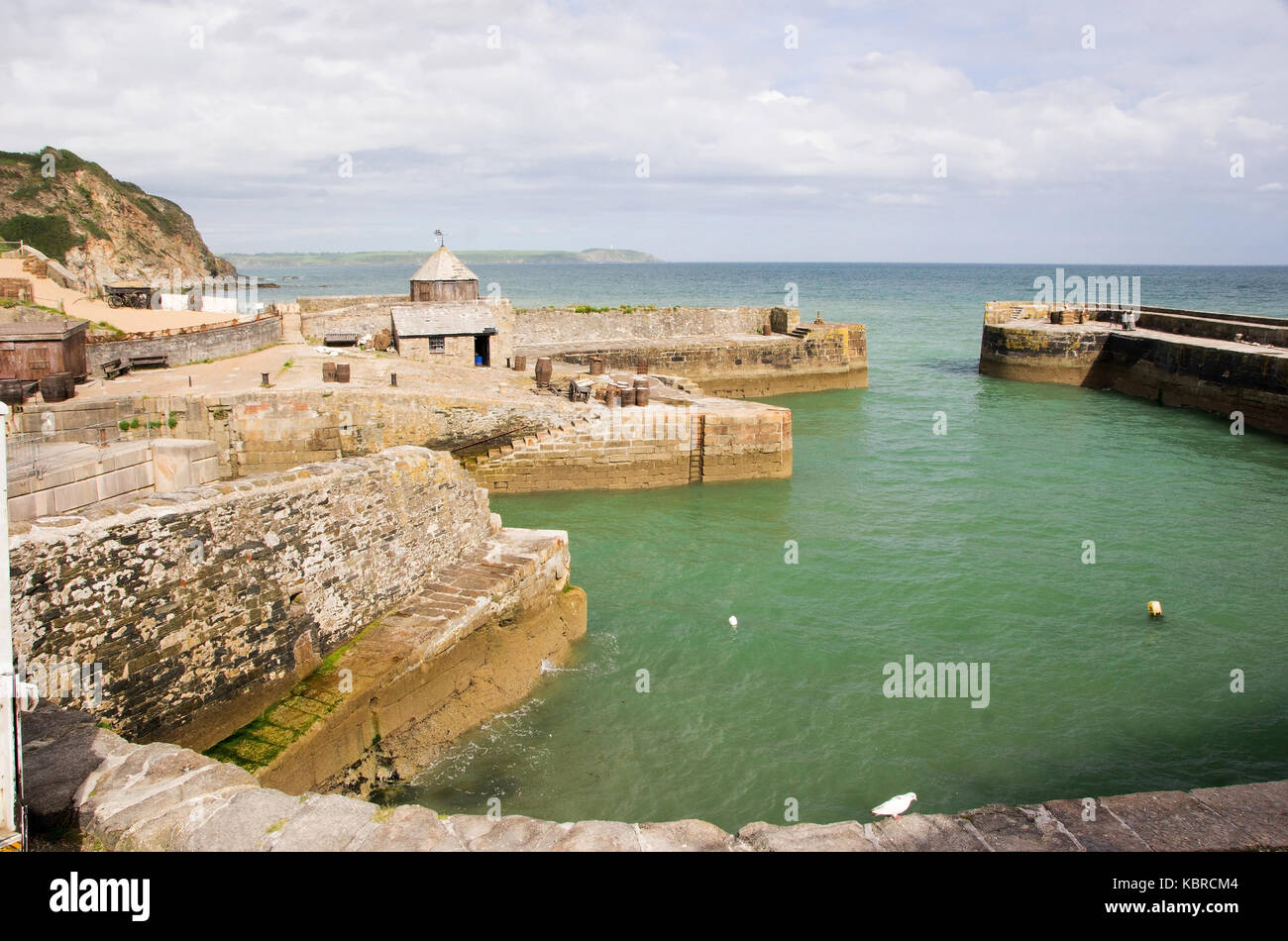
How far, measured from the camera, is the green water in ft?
28.6

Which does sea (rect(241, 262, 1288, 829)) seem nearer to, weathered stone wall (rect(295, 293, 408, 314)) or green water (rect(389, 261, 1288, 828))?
green water (rect(389, 261, 1288, 828))

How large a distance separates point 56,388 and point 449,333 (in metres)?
11.8

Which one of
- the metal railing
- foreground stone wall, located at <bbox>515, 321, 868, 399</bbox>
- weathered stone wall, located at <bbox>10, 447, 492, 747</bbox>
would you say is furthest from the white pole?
foreground stone wall, located at <bbox>515, 321, 868, 399</bbox>

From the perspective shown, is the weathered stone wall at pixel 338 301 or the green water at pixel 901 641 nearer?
the green water at pixel 901 641

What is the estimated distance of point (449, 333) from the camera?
28062 millimetres

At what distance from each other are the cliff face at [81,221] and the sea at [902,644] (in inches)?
1781

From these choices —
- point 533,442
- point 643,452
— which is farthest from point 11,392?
point 643,452

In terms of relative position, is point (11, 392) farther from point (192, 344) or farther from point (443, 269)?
point (443, 269)

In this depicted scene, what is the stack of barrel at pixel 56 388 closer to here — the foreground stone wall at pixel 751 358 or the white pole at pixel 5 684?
the foreground stone wall at pixel 751 358

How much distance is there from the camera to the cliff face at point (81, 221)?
5328 cm
